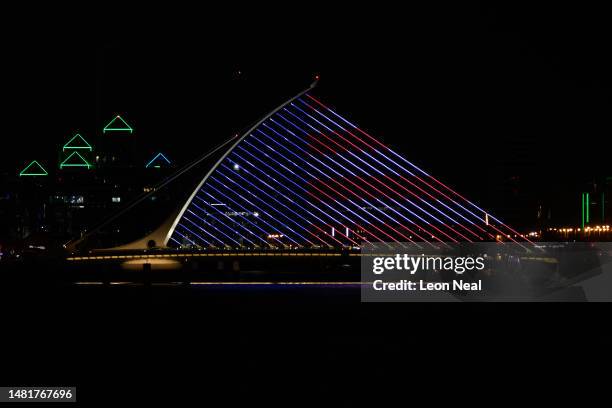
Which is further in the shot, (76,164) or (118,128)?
(118,128)

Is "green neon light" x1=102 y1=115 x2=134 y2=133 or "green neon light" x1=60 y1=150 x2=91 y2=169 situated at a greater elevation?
"green neon light" x1=102 y1=115 x2=134 y2=133

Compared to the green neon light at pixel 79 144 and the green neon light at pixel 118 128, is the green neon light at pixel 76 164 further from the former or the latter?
the green neon light at pixel 118 128

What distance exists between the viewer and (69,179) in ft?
310

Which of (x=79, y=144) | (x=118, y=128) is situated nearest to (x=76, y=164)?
(x=79, y=144)

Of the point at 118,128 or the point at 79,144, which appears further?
the point at 118,128

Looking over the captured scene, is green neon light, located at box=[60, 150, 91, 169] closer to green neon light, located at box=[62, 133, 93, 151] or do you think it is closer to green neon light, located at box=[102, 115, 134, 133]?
green neon light, located at box=[62, 133, 93, 151]

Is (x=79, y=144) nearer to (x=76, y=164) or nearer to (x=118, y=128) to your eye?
(x=76, y=164)

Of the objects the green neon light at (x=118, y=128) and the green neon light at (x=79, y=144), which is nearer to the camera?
the green neon light at (x=79, y=144)

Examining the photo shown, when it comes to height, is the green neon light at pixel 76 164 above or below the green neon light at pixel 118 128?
below

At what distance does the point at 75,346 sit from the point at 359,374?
5.43 meters

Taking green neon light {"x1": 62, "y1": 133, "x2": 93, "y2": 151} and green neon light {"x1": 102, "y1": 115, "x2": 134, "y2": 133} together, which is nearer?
green neon light {"x1": 62, "y1": 133, "x2": 93, "y2": 151}

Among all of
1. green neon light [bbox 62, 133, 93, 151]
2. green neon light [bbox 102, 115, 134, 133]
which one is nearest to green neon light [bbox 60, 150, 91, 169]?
green neon light [bbox 62, 133, 93, 151]

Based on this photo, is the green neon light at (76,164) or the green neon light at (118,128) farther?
the green neon light at (118,128)

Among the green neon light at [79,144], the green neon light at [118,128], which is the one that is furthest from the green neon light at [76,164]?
the green neon light at [118,128]
